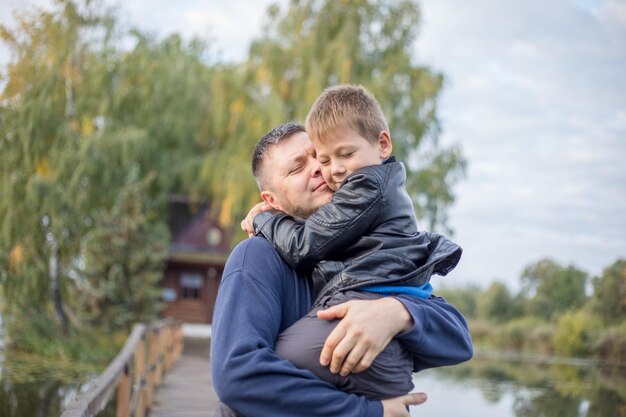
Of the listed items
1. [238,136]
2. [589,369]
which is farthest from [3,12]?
[589,369]

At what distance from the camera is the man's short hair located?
2.33 metres

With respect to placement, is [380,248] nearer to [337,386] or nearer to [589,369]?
[337,386]

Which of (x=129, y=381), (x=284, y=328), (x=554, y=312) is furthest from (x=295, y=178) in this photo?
(x=554, y=312)

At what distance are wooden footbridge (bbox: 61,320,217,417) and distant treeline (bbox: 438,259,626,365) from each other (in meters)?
9.53

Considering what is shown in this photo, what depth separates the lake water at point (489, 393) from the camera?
1188 centimetres

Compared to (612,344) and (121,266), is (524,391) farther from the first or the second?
(121,266)

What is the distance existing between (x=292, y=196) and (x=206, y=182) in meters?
21.6

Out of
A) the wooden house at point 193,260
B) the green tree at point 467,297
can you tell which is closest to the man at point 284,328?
the wooden house at point 193,260

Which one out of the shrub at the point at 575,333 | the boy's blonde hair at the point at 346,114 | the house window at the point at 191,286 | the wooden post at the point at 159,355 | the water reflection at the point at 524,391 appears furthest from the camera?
the house window at the point at 191,286

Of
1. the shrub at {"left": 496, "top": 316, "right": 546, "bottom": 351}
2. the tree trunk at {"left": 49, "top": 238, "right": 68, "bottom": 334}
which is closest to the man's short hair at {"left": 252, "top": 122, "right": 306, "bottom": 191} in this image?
the tree trunk at {"left": 49, "top": 238, "right": 68, "bottom": 334}

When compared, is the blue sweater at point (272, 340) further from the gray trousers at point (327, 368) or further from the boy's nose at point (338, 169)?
the boy's nose at point (338, 169)

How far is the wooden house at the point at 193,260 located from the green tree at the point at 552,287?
32.8ft

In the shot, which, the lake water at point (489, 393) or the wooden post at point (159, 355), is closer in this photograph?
the wooden post at point (159, 355)

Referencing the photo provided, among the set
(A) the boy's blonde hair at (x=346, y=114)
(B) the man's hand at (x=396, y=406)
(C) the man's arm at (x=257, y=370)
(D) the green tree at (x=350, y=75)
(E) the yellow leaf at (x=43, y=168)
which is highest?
(D) the green tree at (x=350, y=75)
